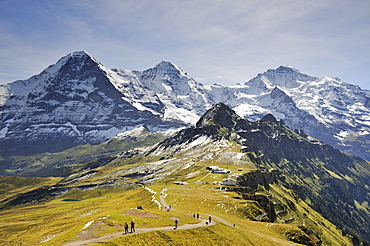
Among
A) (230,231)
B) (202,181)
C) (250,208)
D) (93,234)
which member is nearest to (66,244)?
(93,234)

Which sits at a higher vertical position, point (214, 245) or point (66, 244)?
point (66, 244)

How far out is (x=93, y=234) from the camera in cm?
4962

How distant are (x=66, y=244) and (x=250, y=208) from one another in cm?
8521

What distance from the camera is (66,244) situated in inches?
1748

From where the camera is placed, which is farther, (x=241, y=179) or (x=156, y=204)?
(x=241, y=179)

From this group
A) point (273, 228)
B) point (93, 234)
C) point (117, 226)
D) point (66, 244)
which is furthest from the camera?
point (273, 228)

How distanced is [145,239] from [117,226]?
10.5m

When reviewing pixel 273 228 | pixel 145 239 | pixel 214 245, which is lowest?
pixel 273 228

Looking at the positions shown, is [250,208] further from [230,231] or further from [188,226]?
[188,226]

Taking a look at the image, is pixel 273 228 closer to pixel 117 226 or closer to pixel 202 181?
pixel 117 226

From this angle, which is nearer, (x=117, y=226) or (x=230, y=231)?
(x=117, y=226)

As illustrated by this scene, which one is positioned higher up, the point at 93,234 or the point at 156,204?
the point at 93,234

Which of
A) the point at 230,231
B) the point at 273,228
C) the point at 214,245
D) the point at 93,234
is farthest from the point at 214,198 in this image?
the point at 93,234

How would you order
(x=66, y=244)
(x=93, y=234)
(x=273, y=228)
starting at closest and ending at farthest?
(x=66, y=244) → (x=93, y=234) → (x=273, y=228)
